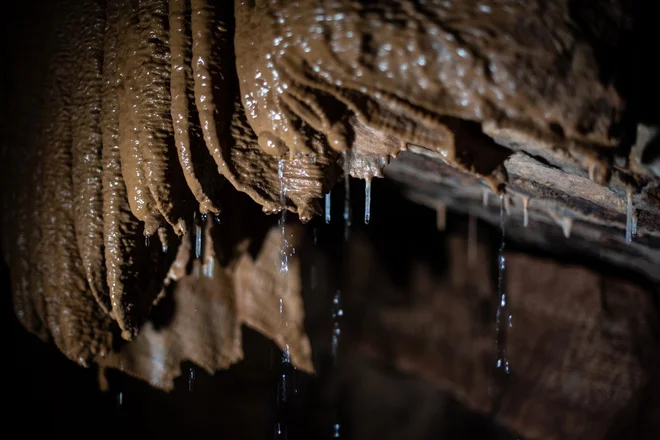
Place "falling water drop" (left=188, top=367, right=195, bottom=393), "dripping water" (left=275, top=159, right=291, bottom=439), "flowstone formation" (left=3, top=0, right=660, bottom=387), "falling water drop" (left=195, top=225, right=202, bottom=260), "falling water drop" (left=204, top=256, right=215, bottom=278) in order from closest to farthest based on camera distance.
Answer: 1. "flowstone formation" (left=3, top=0, right=660, bottom=387)
2. "dripping water" (left=275, top=159, right=291, bottom=439)
3. "falling water drop" (left=195, top=225, right=202, bottom=260)
4. "falling water drop" (left=204, top=256, right=215, bottom=278)
5. "falling water drop" (left=188, top=367, right=195, bottom=393)

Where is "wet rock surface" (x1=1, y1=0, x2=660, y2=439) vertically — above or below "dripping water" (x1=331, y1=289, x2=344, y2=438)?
above

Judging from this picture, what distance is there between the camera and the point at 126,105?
1916 millimetres

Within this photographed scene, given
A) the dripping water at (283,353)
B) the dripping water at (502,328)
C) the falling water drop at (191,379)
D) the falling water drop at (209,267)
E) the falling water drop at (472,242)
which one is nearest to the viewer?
the dripping water at (283,353)

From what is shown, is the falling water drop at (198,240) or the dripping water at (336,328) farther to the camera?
the dripping water at (336,328)

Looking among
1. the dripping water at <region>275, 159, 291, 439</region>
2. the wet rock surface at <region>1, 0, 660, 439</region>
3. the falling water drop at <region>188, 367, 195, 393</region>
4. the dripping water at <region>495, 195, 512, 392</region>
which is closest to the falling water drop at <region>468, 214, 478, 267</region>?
the wet rock surface at <region>1, 0, 660, 439</region>

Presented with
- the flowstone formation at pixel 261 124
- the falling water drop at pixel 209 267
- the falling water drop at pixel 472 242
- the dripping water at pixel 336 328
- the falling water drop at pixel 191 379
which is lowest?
the dripping water at pixel 336 328

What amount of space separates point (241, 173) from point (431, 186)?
2367mm

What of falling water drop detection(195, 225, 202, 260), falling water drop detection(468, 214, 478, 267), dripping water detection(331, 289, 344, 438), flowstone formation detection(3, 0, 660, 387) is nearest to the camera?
flowstone formation detection(3, 0, 660, 387)

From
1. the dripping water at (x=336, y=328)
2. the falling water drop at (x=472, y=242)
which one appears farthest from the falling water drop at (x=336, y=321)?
the falling water drop at (x=472, y=242)

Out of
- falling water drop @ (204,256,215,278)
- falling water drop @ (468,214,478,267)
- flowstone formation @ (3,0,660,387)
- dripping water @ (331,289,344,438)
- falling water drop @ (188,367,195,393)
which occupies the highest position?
flowstone formation @ (3,0,660,387)

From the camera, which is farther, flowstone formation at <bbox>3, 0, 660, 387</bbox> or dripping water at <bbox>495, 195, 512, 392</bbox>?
dripping water at <bbox>495, 195, 512, 392</bbox>

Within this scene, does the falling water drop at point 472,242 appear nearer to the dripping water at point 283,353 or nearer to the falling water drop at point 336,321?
the falling water drop at point 336,321

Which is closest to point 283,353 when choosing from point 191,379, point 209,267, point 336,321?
point 191,379

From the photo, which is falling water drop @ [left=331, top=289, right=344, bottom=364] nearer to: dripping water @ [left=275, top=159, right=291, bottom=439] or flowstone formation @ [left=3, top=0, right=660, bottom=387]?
dripping water @ [left=275, top=159, right=291, bottom=439]
